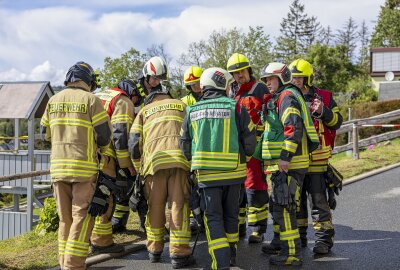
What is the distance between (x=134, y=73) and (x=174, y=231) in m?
37.3

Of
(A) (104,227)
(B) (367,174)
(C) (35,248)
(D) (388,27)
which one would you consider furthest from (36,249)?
(D) (388,27)

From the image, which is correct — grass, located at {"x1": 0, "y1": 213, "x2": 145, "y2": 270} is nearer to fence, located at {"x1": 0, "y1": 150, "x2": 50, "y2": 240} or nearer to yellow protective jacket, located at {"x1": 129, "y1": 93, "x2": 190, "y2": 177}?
yellow protective jacket, located at {"x1": 129, "y1": 93, "x2": 190, "y2": 177}

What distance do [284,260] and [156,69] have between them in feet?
8.45

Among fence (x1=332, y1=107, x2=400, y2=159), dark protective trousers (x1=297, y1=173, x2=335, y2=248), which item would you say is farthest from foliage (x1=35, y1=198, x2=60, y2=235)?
fence (x1=332, y1=107, x2=400, y2=159)

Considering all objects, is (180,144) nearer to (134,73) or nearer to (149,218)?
(149,218)

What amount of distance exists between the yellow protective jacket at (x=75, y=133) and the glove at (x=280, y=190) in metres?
1.85

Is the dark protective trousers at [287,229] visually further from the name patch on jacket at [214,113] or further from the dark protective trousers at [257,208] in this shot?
the name patch on jacket at [214,113]

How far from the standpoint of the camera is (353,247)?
6.19 m

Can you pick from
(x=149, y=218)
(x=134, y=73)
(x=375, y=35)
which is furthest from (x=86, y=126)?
(x=375, y=35)

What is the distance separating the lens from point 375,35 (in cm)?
5603

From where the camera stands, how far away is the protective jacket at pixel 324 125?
6086 millimetres

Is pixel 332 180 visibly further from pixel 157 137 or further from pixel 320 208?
pixel 157 137

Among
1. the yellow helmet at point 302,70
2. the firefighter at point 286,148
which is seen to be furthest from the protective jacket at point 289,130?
the yellow helmet at point 302,70

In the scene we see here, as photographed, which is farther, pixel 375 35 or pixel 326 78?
pixel 375 35
